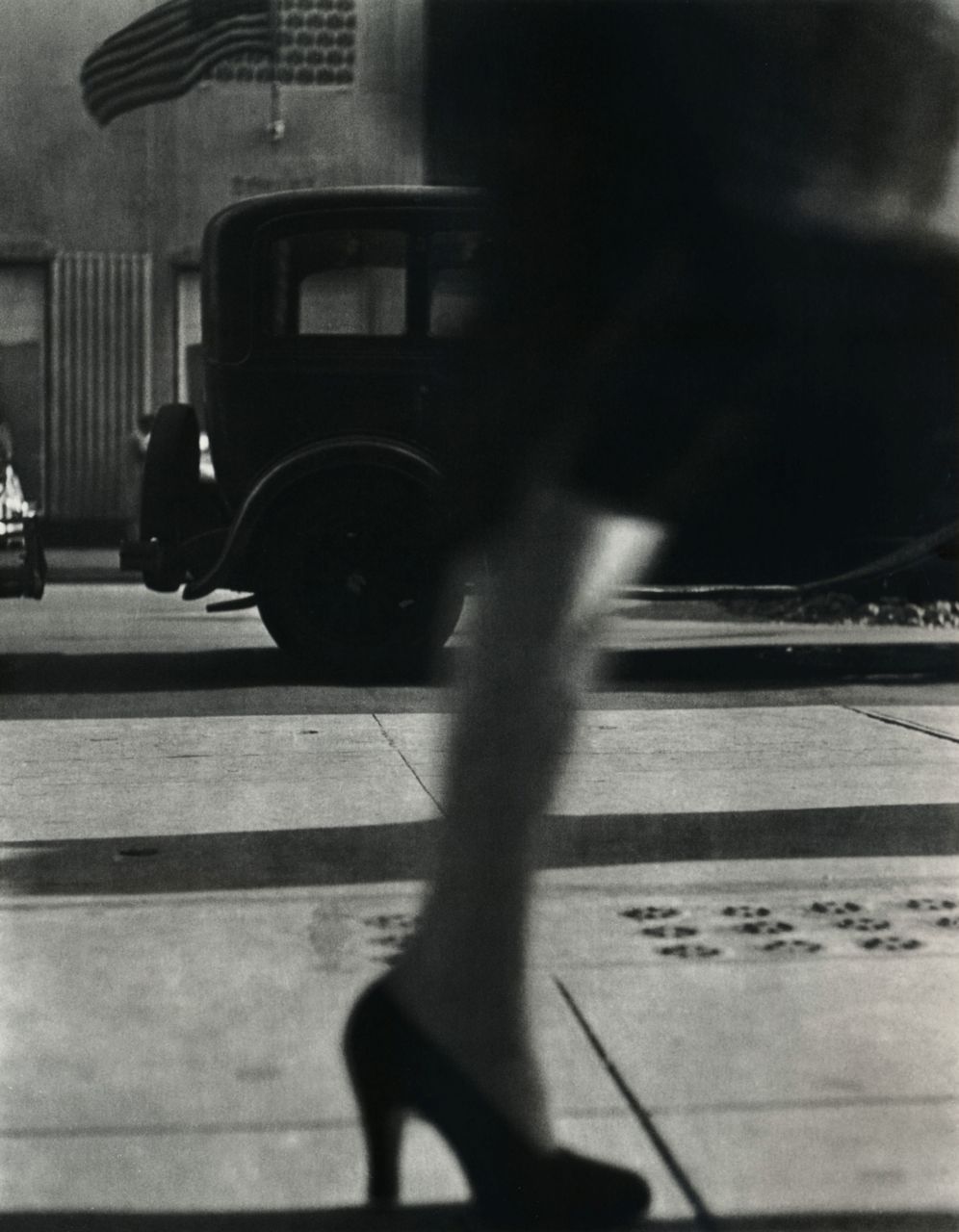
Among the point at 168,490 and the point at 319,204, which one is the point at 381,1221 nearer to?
the point at 168,490

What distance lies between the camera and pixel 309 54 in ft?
69.5

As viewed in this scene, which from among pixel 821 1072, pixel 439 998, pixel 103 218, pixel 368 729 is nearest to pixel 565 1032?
pixel 821 1072

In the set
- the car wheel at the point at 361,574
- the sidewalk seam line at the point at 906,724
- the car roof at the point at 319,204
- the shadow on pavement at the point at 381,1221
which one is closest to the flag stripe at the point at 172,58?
the car roof at the point at 319,204

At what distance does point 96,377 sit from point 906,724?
55.2ft

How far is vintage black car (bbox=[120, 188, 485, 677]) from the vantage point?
26.2ft

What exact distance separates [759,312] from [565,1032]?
3.12 feet

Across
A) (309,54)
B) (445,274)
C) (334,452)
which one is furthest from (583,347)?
(309,54)

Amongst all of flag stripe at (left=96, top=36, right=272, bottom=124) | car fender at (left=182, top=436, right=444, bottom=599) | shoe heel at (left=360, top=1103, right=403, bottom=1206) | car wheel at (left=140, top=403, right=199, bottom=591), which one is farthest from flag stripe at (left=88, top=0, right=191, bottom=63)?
shoe heel at (left=360, top=1103, right=403, bottom=1206)

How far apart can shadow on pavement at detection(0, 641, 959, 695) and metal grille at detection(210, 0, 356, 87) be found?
39.4 ft

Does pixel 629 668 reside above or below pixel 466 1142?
below

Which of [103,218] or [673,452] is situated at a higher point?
[673,452]

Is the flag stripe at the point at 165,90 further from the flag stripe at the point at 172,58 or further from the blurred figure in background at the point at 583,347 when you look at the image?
the blurred figure in background at the point at 583,347

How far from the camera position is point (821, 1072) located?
2.55 meters

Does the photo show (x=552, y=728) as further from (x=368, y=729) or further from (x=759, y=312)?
(x=368, y=729)
